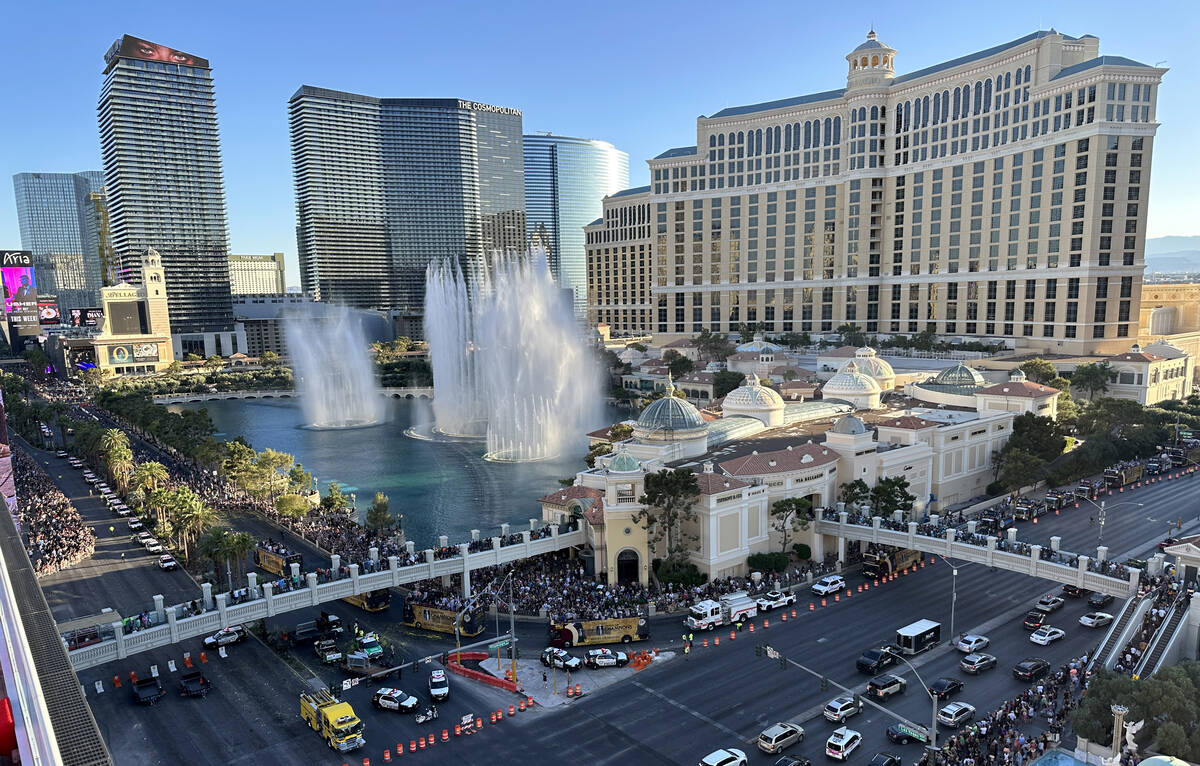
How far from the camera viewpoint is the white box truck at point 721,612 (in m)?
39.9

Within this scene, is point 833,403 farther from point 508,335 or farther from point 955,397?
point 508,335

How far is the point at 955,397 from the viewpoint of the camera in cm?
7412

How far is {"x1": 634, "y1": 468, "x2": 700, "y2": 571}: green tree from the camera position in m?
44.6

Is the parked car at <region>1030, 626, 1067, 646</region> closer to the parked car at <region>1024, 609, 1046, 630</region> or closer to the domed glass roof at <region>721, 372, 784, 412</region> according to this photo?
the parked car at <region>1024, 609, 1046, 630</region>

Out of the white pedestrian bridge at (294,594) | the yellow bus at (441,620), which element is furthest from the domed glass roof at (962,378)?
the yellow bus at (441,620)

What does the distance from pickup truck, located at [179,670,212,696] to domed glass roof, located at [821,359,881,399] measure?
5940 centimetres

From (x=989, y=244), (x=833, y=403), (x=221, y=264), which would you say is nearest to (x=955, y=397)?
(x=833, y=403)

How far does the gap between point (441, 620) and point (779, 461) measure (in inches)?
927

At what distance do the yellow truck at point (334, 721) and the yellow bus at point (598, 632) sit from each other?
34.5ft

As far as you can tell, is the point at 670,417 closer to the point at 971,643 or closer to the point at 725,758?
the point at 971,643

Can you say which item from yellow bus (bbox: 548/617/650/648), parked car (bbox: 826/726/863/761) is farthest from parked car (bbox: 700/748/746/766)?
yellow bus (bbox: 548/617/650/648)

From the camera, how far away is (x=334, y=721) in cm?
2953

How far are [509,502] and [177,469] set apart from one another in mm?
36170

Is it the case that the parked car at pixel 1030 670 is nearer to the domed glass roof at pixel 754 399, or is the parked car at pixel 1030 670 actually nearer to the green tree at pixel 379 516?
the domed glass roof at pixel 754 399
